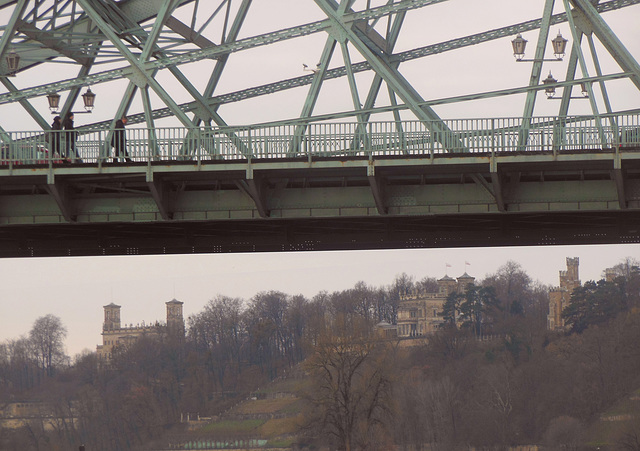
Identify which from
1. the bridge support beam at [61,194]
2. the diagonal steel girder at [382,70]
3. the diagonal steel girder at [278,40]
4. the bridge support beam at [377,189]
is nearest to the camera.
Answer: the bridge support beam at [377,189]

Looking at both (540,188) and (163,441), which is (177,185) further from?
(163,441)

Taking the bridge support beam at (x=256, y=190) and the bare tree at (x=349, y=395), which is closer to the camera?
the bridge support beam at (x=256, y=190)

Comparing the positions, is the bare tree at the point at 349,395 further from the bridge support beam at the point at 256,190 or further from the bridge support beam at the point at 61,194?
the bridge support beam at the point at 61,194

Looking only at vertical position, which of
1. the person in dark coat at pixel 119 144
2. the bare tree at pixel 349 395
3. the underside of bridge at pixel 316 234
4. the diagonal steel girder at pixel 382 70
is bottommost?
the bare tree at pixel 349 395

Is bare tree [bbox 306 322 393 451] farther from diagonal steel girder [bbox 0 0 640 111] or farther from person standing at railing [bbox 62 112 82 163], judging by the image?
person standing at railing [bbox 62 112 82 163]

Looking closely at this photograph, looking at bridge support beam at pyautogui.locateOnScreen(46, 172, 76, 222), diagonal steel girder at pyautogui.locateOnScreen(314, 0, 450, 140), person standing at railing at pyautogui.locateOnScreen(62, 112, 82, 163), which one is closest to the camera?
bridge support beam at pyautogui.locateOnScreen(46, 172, 76, 222)

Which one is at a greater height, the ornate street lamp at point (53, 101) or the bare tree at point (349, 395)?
the ornate street lamp at point (53, 101)

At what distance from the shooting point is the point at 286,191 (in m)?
37.4

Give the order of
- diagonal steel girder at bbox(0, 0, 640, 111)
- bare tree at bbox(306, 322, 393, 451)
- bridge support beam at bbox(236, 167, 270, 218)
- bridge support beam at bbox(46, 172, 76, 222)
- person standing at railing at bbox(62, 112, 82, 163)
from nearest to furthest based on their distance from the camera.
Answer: bridge support beam at bbox(236, 167, 270, 218)
bridge support beam at bbox(46, 172, 76, 222)
person standing at railing at bbox(62, 112, 82, 163)
diagonal steel girder at bbox(0, 0, 640, 111)
bare tree at bbox(306, 322, 393, 451)

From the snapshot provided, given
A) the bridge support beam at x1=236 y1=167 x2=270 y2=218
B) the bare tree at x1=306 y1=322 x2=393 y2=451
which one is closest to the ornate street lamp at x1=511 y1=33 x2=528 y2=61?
the bridge support beam at x1=236 y1=167 x2=270 y2=218

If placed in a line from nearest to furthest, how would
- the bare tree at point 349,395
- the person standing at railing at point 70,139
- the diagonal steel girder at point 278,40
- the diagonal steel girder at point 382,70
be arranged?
the diagonal steel girder at point 382,70 < the person standing at railing at point 70,139 < the diagonal steel girder at point 278,40 < the bare tree at point 349,395

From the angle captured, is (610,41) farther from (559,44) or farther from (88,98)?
(88,98)

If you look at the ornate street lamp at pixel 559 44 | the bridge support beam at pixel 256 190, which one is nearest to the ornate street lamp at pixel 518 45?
the ornate street lamp at pixel 559 44

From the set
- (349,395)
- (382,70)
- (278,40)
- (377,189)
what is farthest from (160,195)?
(349,395)
